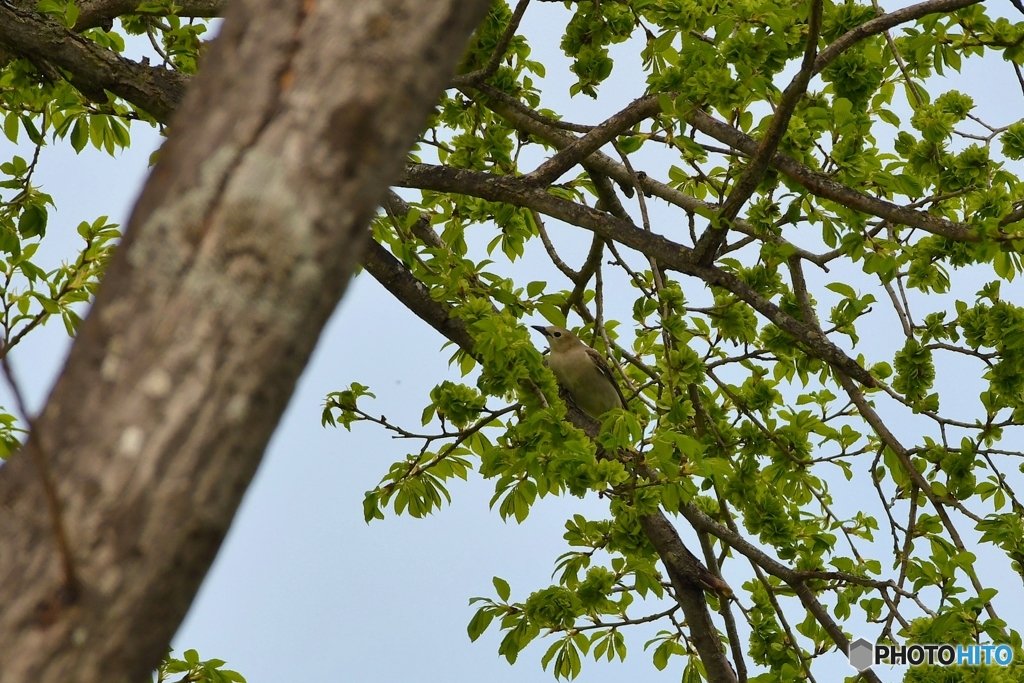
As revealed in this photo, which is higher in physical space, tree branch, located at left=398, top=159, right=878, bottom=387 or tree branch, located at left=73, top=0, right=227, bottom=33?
tree branch, located at left=73, top=0, right=227, bottom=33

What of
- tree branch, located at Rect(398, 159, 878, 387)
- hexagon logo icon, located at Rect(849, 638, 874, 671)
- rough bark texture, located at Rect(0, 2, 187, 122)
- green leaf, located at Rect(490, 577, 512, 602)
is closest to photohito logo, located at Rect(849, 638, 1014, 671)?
hexagon logo icon, located at Rect(849, 638, 874, 671)

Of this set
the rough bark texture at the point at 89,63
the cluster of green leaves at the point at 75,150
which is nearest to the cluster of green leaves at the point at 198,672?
the cluster of green leaves at the point at 75,150

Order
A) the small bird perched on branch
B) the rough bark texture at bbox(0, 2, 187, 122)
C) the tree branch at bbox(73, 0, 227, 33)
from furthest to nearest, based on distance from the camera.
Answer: the small bird perched on branch < the tree branch at bbox(73, 0, 227, 33) < the rough bark texture at bbox(0, 2, 187, 122)

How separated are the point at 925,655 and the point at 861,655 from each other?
430mm

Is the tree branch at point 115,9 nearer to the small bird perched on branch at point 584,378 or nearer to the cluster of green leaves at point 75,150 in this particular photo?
the cluster of green leaves at point 75,150


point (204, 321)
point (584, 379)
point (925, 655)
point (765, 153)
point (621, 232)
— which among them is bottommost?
point (204, 321)

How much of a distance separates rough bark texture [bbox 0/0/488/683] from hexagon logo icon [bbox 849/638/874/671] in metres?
4.04

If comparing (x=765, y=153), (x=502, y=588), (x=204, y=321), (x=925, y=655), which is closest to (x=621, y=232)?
(x=765, y=153)

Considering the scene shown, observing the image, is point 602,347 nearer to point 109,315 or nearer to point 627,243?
point 627,243

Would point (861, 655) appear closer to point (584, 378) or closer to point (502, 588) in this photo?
point (502, 588)

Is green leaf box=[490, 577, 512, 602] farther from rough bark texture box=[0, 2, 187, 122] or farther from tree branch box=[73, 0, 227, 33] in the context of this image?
tree branch box=[73, 0, 227, 33]

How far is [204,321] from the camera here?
1.41 m

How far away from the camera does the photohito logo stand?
4180mm

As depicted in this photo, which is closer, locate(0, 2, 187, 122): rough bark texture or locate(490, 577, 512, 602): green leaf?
locate(0, 2, 187, 122): rough bark texture
